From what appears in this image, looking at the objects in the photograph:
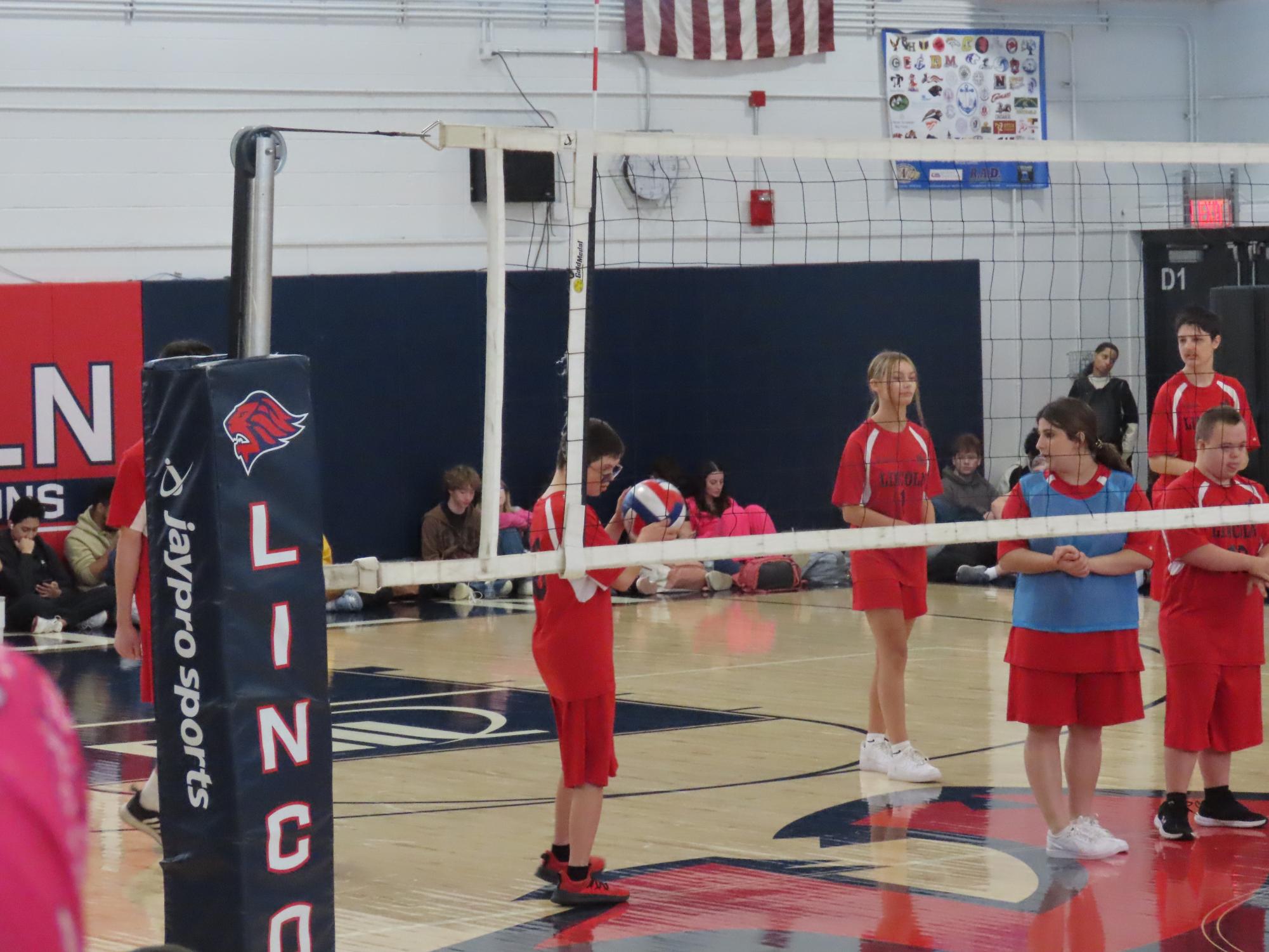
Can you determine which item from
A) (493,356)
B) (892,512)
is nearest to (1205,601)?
(892,512)

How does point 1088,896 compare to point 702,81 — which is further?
point 702,81

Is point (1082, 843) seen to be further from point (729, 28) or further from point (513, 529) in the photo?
point (729, 28)

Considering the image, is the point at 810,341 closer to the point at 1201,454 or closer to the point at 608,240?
the point at 608,240

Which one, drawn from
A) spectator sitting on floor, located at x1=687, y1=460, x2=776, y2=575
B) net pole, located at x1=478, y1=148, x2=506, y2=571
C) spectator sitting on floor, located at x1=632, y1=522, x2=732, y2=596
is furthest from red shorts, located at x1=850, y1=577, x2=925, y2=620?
spectator sitting on floor, located at x1=687, y1=460, x2=776, y2=575

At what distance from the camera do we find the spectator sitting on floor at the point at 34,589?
11703 millimetres

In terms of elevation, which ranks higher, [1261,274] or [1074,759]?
[1261,274]

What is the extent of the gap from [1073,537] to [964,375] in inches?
384

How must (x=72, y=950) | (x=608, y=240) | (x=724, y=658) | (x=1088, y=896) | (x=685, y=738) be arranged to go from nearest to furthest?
1. (x=72, y=950)
2. (x=1088, y=896)
3. (x=685, y=738)
4. (x=724, y=658)
5. (x=608, y=240)

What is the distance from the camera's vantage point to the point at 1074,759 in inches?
212

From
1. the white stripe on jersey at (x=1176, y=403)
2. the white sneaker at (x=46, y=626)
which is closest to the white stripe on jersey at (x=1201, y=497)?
the white stripe on jersey at (x=1176, y=403)

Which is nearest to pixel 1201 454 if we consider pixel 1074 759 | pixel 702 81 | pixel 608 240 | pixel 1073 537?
pixel 1073 537

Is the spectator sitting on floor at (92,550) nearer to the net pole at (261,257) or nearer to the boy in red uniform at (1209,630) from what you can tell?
the boy in red uniform at (1209,630)

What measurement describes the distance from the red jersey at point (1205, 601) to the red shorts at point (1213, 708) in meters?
0.04

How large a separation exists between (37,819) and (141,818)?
16.3 ft
